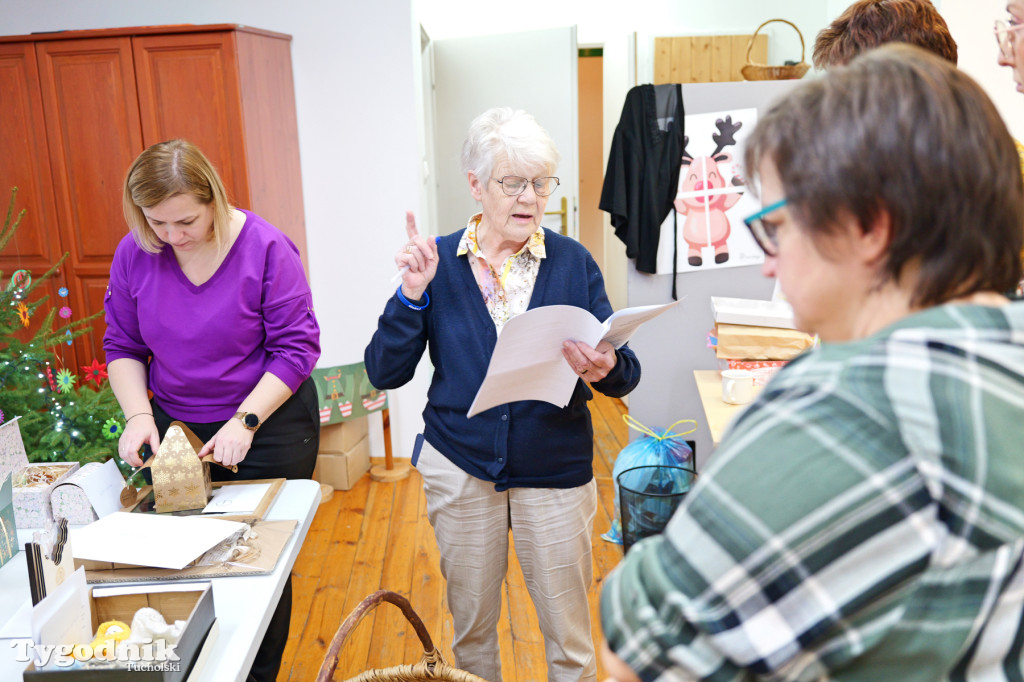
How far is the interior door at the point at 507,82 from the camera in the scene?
466cm

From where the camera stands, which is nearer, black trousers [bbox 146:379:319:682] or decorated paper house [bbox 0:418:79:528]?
decorated paper house [bbox 0:418:79:528]

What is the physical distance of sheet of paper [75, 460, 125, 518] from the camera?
4.44 ft

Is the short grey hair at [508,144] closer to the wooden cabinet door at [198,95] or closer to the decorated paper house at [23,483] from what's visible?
the decorated paper house at [23,483]

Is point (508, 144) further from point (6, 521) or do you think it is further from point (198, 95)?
point (198, 95)

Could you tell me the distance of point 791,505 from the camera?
505 millimetres

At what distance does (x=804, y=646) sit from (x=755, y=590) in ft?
0.17

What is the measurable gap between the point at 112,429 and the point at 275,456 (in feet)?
2.75

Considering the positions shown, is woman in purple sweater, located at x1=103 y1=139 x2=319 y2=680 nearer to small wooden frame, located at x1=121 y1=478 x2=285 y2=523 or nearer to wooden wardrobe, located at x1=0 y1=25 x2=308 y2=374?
small wooden frame, located at x1=121 y1=478 x2=285 y2=523

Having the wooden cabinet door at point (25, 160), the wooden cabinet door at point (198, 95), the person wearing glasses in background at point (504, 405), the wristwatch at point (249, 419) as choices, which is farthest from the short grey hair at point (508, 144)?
the wooden cabinet door at point (25, 160)

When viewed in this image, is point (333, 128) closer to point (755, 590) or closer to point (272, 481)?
point (272, 481)

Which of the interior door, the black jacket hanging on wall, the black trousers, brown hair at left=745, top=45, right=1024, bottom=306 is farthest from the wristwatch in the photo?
the interior door

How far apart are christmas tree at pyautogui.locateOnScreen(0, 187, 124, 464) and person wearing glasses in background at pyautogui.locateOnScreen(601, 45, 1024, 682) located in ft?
7.02

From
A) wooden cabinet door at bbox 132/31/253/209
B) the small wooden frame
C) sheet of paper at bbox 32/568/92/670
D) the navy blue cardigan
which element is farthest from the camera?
wooden cabinet door at bbox 132/31/253/209

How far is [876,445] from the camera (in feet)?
1.62
